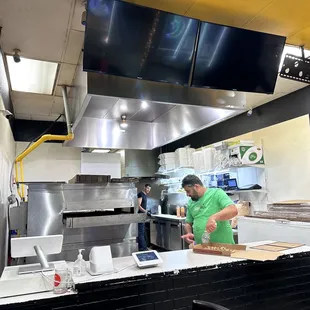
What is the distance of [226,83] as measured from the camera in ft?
7.59

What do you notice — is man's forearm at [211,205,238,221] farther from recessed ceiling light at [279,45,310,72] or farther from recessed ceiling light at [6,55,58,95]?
recessed ceiling light at [6,55,58,95]

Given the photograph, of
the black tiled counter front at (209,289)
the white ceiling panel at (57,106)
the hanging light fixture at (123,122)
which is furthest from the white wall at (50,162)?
the black tiled counter front at (209,289)

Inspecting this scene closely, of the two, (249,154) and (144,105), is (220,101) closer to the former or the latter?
(144,105)

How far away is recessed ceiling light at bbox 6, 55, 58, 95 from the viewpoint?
10.6 ft

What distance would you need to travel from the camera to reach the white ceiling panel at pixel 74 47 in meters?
2.67

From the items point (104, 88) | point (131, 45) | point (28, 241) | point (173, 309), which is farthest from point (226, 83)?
point (28, 241)

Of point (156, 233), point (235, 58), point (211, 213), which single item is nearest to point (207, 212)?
point (211, 213)

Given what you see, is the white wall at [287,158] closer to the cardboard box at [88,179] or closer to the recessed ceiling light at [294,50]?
the recessed ceiling light at [294,50]

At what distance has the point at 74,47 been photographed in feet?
9.51

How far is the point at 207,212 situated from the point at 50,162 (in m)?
4.37

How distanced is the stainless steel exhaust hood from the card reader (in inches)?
46.8

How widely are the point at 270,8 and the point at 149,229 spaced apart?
20.4ft

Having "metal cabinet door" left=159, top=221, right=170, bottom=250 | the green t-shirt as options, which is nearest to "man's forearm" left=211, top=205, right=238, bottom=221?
the green t-shirt

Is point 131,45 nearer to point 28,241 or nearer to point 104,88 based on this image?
point 104,88
